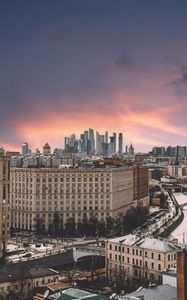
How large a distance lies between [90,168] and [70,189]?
429 cm

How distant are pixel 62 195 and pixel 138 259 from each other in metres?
30.8

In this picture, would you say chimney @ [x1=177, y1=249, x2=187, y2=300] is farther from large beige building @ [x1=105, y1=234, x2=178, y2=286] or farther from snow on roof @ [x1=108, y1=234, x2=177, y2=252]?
snow on roof @ [x1=108, y1=234, x2=177, y2=252]

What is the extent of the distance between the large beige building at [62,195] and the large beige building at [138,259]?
2667 centimetres

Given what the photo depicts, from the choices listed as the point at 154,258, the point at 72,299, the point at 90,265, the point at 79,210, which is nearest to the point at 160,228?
the point at 79,210

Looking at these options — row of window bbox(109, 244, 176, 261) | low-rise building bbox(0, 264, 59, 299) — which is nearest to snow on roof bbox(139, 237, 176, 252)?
row of window bbox(109, 244, 176, 261)

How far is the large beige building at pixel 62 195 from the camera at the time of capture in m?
64.6

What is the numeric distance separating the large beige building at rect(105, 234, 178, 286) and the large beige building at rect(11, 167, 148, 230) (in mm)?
26667

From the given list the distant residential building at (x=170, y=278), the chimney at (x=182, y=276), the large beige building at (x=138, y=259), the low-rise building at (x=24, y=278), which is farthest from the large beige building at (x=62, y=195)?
the chimney at (x=182, y=276)

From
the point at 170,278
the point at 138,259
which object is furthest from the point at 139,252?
the point at 170,278

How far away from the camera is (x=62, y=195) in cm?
6544

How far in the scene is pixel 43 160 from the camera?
8694 cm

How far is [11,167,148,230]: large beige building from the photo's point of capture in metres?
64.6

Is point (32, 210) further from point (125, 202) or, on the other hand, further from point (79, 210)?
point (125, 202)

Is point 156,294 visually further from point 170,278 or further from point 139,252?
point 139,252
